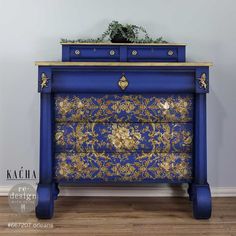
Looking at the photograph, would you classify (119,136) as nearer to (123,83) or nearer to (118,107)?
(118,107)

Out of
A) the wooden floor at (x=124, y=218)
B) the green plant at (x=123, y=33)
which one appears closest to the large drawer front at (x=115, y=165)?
the wooden floor at (x=124, y=218)

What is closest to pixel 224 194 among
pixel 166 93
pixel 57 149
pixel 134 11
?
pixel 166 93

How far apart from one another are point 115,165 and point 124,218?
31cm

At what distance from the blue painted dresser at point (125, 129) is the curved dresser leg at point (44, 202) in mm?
15

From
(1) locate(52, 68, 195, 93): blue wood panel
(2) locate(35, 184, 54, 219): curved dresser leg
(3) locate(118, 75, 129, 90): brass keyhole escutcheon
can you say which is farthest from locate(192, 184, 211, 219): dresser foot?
(2) locate(35, 184, 54, 219): curved dresser leg

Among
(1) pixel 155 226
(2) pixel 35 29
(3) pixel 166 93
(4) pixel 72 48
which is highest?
(2) pixel 35 29

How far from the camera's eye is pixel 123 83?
7.10ft

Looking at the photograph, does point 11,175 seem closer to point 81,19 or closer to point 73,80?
point 73,80

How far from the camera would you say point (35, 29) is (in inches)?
105

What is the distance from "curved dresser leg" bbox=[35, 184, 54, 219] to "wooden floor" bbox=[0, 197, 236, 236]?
39 mm

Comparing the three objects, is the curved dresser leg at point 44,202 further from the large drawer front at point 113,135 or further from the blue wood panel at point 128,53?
A: the blue wood panel at point 128,53

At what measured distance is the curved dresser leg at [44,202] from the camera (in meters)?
2.14

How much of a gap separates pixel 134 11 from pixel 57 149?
3.67 feet

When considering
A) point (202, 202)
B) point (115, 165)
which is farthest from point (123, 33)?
point (202, 202)
